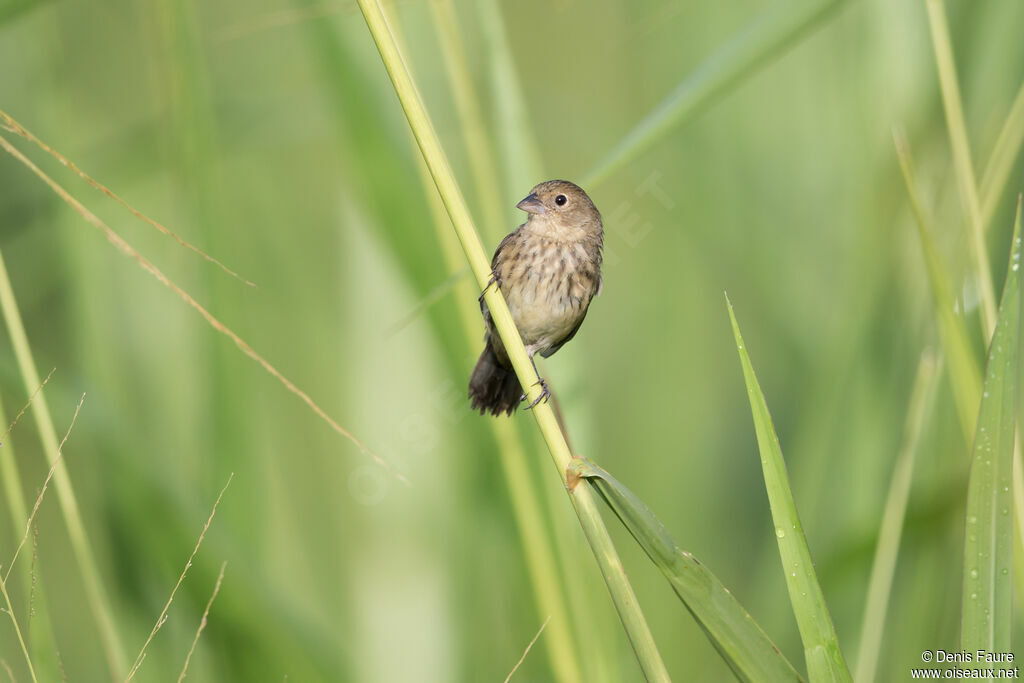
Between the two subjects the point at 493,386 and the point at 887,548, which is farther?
the point at 493,386

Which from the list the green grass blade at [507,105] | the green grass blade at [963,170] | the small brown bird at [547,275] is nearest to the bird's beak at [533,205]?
the small brown bird at [547,275]

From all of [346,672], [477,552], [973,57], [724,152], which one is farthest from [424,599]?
[973,57]

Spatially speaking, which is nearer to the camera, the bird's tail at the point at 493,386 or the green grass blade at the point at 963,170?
the green grass blade at the point at 963,170

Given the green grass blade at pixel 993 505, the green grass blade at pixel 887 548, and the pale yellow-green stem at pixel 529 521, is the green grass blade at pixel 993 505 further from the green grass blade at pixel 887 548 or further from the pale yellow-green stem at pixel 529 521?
the pale yellow-green stem at pixel 529 521

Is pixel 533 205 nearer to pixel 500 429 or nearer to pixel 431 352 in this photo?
pixel 431 352

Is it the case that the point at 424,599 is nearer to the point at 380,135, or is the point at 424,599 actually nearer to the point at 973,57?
the point at 380,135

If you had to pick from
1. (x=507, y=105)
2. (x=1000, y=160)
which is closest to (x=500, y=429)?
(x=507, y=105)
